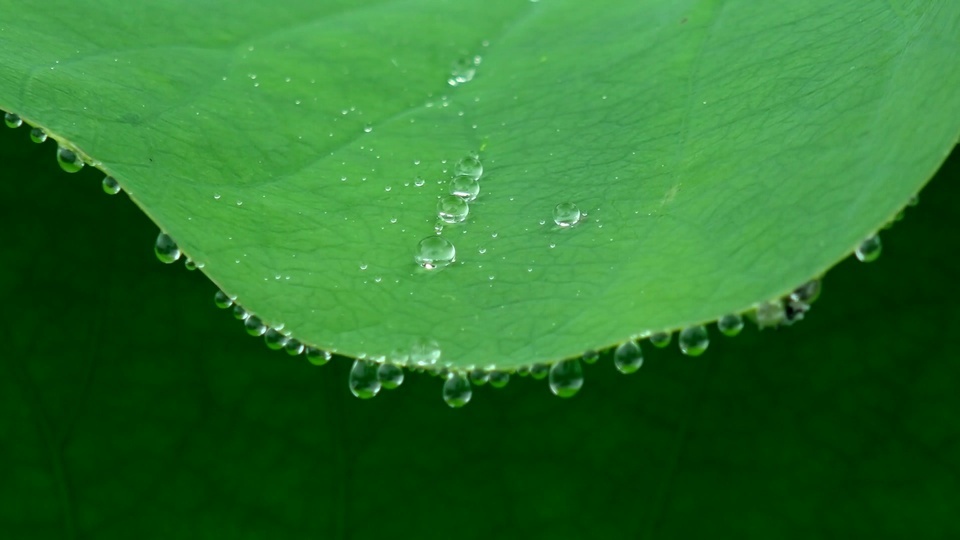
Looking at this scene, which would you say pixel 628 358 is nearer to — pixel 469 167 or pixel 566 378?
pixel 566 378

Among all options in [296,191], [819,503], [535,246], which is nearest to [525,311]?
[535,246]

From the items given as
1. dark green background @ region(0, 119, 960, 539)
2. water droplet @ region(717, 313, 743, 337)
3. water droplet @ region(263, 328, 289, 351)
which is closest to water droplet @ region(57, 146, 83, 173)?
water droplet @ region(263, 328, 289, 351)

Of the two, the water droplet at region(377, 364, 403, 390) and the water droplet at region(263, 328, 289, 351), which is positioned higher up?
the water droplet at region(263, 328, 289, 351)

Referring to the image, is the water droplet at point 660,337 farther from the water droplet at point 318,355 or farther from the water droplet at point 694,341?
the water droplet at point 318,355

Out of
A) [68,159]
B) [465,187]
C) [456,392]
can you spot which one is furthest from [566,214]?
[68,159]

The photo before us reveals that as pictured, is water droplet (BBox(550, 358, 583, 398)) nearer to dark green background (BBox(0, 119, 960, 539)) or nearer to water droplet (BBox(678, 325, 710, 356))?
water droplet (BBox(678, 325, 710, 356))

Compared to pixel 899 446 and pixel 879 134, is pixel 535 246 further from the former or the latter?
pixel 899 446
